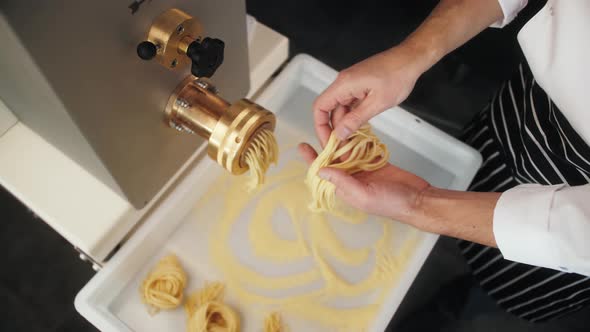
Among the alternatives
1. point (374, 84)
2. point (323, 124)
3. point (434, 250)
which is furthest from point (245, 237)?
point (434, 250)

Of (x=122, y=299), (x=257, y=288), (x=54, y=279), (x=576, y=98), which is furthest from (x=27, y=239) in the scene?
(x=576, y=98)

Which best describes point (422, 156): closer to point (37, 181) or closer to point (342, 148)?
point (342, 148)

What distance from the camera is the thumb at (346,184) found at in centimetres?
76

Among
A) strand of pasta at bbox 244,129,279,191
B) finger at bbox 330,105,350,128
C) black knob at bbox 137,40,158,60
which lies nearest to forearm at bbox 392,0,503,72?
finger at bbox 330,105,350,128

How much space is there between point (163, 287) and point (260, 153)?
0.98 feet

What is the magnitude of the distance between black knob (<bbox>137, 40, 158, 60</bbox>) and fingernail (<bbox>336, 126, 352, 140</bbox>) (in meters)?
0.36

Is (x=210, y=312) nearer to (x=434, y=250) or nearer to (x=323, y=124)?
(x=323, y=124)

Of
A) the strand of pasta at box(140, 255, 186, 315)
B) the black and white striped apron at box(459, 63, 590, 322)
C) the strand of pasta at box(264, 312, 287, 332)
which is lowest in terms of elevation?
the strand of pasta at box(140, 255, 186, 315)

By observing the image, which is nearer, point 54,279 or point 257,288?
point 257,288

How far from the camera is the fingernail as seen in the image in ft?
2.52

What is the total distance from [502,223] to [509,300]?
0.61 meters

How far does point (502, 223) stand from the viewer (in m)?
0.65

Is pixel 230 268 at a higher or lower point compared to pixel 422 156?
lower

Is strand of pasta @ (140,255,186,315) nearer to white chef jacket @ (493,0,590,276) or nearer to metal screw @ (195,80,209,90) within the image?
metal screw @ (195,80,209,90)
